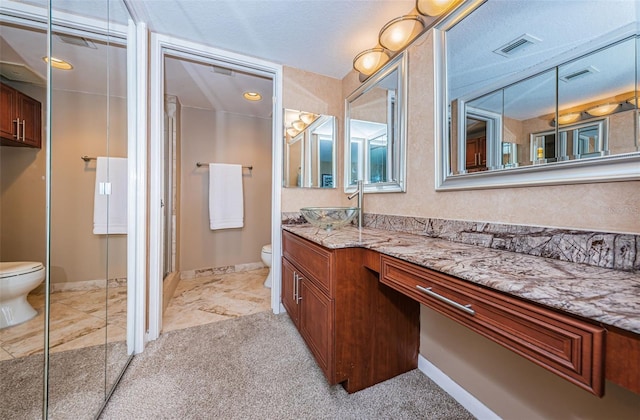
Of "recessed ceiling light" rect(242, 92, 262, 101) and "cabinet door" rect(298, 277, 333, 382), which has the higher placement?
"recessed ceiling light" rect(242, 92, 262, 101)

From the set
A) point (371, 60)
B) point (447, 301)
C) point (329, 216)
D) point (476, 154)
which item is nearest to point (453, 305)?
point (447, 301)

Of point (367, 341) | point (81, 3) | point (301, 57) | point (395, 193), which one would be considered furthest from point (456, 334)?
point (81, 3)

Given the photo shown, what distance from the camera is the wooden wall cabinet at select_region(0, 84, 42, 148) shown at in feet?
3.25

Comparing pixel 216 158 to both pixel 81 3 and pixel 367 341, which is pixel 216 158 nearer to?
pixel 81 3

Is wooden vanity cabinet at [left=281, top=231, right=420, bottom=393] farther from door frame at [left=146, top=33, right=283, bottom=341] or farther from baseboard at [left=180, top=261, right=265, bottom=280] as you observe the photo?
baseboard at [left=180, top=261, right=265, bottom=280]

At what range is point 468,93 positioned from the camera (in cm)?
115

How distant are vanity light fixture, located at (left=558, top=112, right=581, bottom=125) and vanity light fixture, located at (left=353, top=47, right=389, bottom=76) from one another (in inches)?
45.9

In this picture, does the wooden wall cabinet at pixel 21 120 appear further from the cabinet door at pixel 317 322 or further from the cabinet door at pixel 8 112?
the cabinet door at pixel 317 322

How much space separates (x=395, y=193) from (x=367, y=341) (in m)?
0.94

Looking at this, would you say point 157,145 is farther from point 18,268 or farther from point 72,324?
point 72,324

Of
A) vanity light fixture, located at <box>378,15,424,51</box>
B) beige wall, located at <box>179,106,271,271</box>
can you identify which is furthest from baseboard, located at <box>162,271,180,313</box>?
vanity light fixture, located at <box>378,15,424,51</box>

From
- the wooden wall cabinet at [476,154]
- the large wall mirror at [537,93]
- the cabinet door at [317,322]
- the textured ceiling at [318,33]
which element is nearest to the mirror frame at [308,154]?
the textured ceiling at [318,33]

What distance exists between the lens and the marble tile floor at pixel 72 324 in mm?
980

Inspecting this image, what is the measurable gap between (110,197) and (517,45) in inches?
89.3
